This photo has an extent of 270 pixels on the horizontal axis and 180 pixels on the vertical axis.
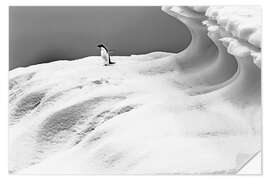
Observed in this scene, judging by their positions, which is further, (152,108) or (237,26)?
(152,108)

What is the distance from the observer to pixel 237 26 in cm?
212

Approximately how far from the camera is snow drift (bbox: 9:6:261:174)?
7.14 ft

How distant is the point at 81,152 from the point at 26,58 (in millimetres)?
420

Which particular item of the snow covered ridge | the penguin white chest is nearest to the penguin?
the penguin white chest

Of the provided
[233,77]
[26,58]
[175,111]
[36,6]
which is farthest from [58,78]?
[233,77]

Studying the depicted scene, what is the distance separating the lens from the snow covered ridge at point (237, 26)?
6.98 ft

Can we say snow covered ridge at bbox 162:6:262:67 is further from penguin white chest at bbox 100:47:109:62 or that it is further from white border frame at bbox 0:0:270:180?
penguin white chest at bbox 100:47:109:62

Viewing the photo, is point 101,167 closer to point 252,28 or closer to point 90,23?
point 90,23

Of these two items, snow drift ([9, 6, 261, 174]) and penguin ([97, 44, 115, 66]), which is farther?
penguin ([97, 44, 115, 66])

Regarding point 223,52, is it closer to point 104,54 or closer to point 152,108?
point 152,108

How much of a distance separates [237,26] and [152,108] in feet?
1.45

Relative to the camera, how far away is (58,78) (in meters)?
2.29
